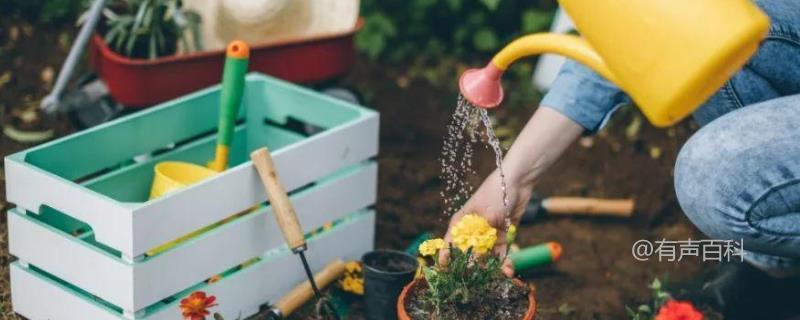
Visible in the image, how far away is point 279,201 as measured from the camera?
1774 millimetres

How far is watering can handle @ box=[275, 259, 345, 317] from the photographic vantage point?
1.90 m

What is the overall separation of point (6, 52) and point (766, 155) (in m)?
2.02

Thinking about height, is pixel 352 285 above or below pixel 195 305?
below

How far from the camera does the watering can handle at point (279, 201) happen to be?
5.82ft

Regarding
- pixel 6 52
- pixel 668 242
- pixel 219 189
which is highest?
pixel 6 52

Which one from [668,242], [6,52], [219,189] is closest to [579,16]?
[219,189]

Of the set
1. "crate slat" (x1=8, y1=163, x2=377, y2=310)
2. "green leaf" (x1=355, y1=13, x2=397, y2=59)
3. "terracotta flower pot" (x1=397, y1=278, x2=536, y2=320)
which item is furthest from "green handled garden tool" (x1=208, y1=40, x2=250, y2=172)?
"green leaf" (x1=355, y1=13, x2=397, y2=59)

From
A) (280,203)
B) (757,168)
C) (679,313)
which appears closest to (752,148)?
(757,168)

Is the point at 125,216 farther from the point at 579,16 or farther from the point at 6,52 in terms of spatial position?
the point at 6,52

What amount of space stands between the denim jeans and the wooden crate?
1.57ft

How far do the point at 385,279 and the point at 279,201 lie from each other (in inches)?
8.8

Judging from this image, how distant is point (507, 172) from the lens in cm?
176

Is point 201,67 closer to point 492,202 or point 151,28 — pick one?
point 151,28

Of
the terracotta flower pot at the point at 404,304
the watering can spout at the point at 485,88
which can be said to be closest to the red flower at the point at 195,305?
the terracotta flower pot at the point at 404,304
